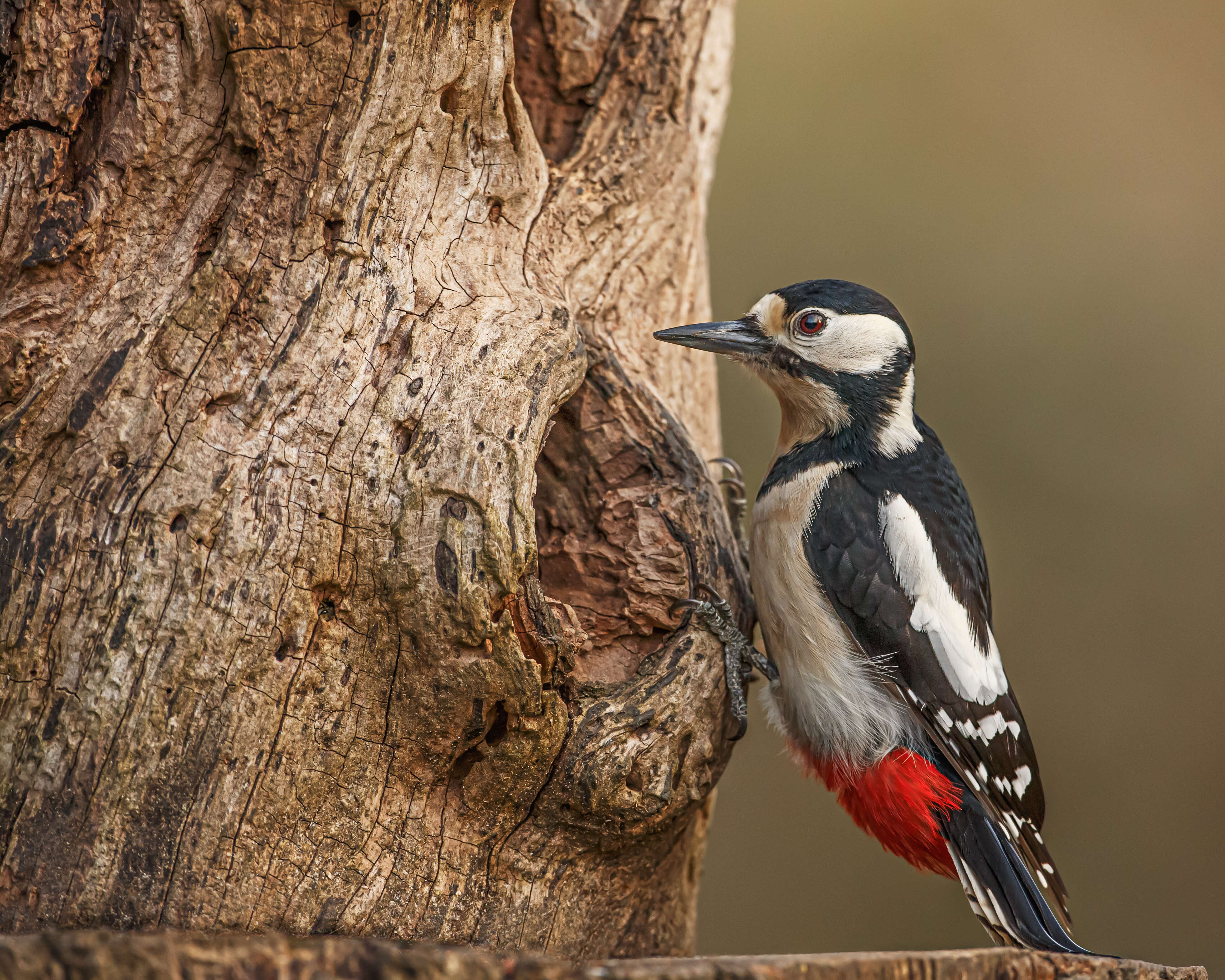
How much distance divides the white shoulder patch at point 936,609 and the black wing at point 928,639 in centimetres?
1

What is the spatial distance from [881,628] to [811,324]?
0.85 metres

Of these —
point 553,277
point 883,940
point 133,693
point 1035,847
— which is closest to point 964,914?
point 883,940

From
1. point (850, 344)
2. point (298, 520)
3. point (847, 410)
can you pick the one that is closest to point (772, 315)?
point (850, 344)

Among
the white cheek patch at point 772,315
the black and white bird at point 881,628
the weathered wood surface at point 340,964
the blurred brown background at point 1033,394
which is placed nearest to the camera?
the weathered wood surface at point 340,964

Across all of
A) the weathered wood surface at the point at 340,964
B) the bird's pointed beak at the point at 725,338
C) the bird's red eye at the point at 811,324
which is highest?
the bird's red eye at the point at 811,324

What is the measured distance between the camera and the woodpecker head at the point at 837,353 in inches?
107

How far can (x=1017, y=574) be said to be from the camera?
4.82 meters

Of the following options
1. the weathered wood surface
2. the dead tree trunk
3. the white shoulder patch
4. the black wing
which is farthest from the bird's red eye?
the weathered wood surface

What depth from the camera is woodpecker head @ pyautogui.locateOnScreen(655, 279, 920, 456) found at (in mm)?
2721

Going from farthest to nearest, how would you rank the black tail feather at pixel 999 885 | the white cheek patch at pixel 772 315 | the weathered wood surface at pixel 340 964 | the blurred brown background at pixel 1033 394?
the blurred brown background at pixel 1033 394 < the white cheek patch at pixel 772 315 < the black tail feather at pixel 999 885 < the weathered wood surface at pixel 340 964

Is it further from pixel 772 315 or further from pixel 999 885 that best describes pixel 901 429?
pixel 999 885

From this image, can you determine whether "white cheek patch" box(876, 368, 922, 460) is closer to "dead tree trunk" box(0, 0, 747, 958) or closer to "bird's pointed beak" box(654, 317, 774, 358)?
"bird's pointed beak" box(654, 317, 774, 358)

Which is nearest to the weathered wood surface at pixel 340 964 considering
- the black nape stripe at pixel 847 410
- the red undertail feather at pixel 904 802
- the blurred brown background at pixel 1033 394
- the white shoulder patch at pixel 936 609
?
the red undertail feather at pixel 904 802

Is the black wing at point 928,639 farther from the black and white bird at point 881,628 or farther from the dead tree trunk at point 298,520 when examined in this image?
the dead tree trunk at point 298,520
